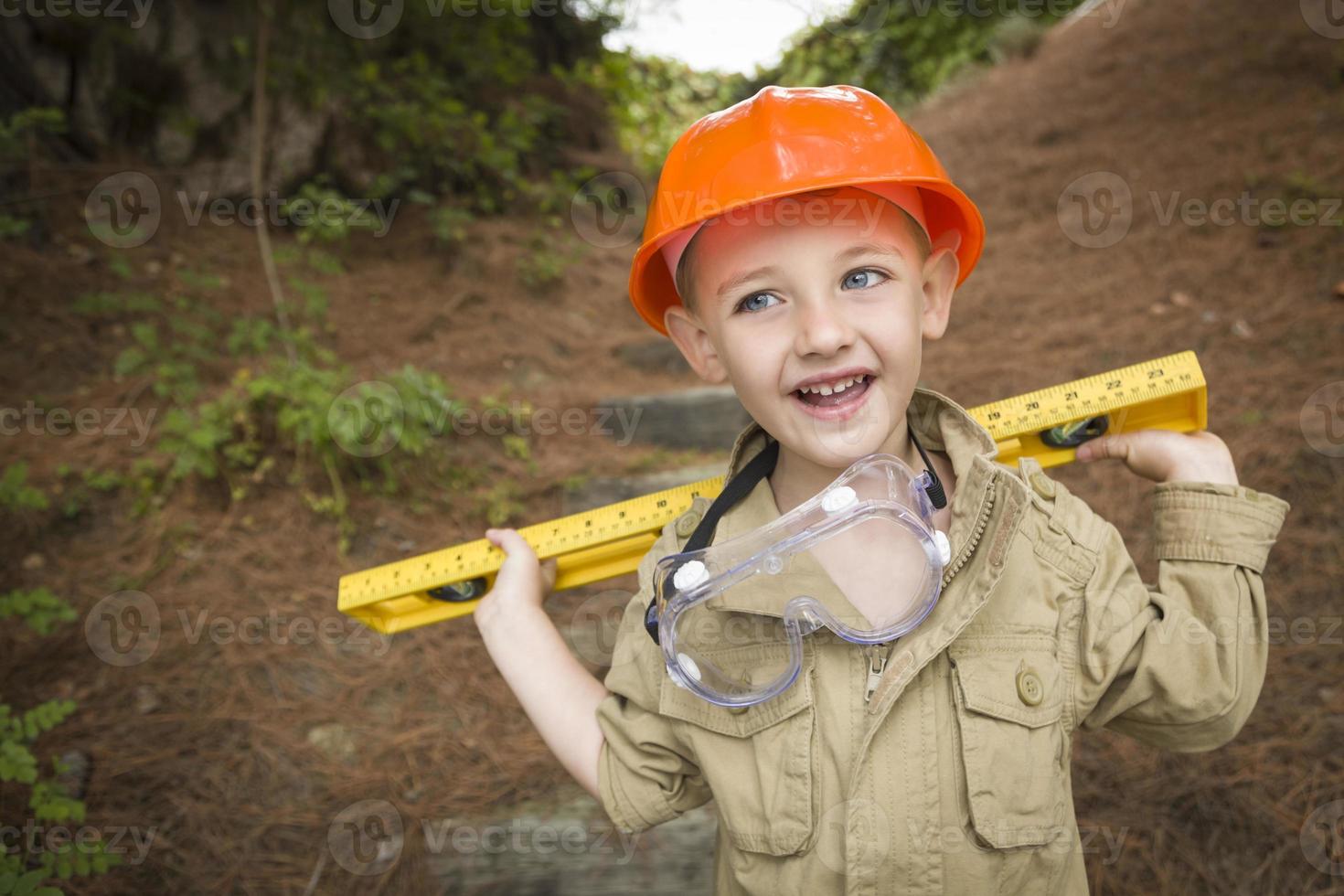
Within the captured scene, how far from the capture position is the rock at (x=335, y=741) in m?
2.96

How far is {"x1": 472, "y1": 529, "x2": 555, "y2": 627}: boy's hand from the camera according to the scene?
1961mm

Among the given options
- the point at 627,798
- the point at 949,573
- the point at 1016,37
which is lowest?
the point at 627,798

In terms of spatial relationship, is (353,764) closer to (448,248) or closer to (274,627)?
(274,627)

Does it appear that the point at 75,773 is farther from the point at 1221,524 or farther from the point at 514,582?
the point at 1221,524

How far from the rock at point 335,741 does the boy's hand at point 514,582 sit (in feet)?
4.53

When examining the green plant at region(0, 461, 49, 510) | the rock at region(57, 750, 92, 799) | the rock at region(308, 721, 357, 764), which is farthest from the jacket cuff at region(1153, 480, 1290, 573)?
the green plant at region(0, 461, 49, 510)

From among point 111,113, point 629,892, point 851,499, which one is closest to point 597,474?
point 629,892

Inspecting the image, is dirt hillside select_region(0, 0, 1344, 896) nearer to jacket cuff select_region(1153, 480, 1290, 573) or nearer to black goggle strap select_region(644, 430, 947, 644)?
jacket cuff select_region(1153, 480, 1290, 573)

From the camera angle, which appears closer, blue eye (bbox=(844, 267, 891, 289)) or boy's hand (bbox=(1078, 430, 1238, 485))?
blue eye (bbox=(844, 267, 891, 289))

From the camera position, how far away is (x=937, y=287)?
1744 millimetres

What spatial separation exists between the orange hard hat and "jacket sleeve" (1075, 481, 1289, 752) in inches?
32.1

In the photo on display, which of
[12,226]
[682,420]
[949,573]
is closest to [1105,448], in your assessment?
[949,573]

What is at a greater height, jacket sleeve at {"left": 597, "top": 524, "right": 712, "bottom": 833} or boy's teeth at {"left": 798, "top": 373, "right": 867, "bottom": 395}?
boy's teeth at {"left": 798, "top": 373, "right": 867, "bottom": 395}

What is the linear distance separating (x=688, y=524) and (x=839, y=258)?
27.2 inches
